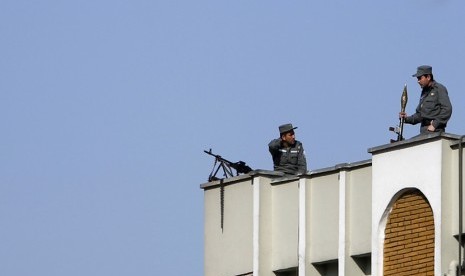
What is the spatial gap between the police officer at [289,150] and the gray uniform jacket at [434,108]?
4656mm

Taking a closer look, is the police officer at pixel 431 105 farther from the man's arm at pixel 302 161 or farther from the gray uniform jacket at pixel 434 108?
the man's arm at pixel 302 161

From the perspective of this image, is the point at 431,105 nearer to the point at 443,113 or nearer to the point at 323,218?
the point at 443,113

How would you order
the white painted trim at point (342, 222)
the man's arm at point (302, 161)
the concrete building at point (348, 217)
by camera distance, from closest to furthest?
1. the concrete building at point (348, 217)
2. the white painted trim at point (342, 222)
3. the man's arm at point (302, 161)

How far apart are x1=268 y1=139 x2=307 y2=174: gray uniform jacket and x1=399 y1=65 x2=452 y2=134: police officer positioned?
4.66m

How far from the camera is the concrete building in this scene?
55375 millimetres

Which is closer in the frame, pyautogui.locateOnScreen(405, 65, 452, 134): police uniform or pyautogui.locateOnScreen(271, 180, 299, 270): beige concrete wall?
pyautogui.locateOnScreen(405, 65, 452, 134): police uniform

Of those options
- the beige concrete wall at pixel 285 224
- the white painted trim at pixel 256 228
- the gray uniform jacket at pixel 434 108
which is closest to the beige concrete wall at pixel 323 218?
the beige concrete wall at pixel 285 224

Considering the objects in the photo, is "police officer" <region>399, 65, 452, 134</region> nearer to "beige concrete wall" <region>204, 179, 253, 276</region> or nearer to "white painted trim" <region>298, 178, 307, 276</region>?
"white painted trim" <region>298, 178, 307, 276</region>

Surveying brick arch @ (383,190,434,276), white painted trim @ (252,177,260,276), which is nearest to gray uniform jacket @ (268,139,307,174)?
white painted trim @ (252,177,260,276)

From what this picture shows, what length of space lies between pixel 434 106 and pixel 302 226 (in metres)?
4.65

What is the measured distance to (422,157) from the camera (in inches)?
2199

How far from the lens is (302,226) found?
5909 cm

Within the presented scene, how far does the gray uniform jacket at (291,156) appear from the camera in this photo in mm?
60719

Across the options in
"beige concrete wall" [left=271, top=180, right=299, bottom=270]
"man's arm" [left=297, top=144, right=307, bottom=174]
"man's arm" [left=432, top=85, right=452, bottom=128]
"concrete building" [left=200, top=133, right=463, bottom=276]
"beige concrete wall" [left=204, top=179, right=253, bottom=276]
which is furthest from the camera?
"beige concrete wall" [left=204, top=179, right=253, bottom=276]
